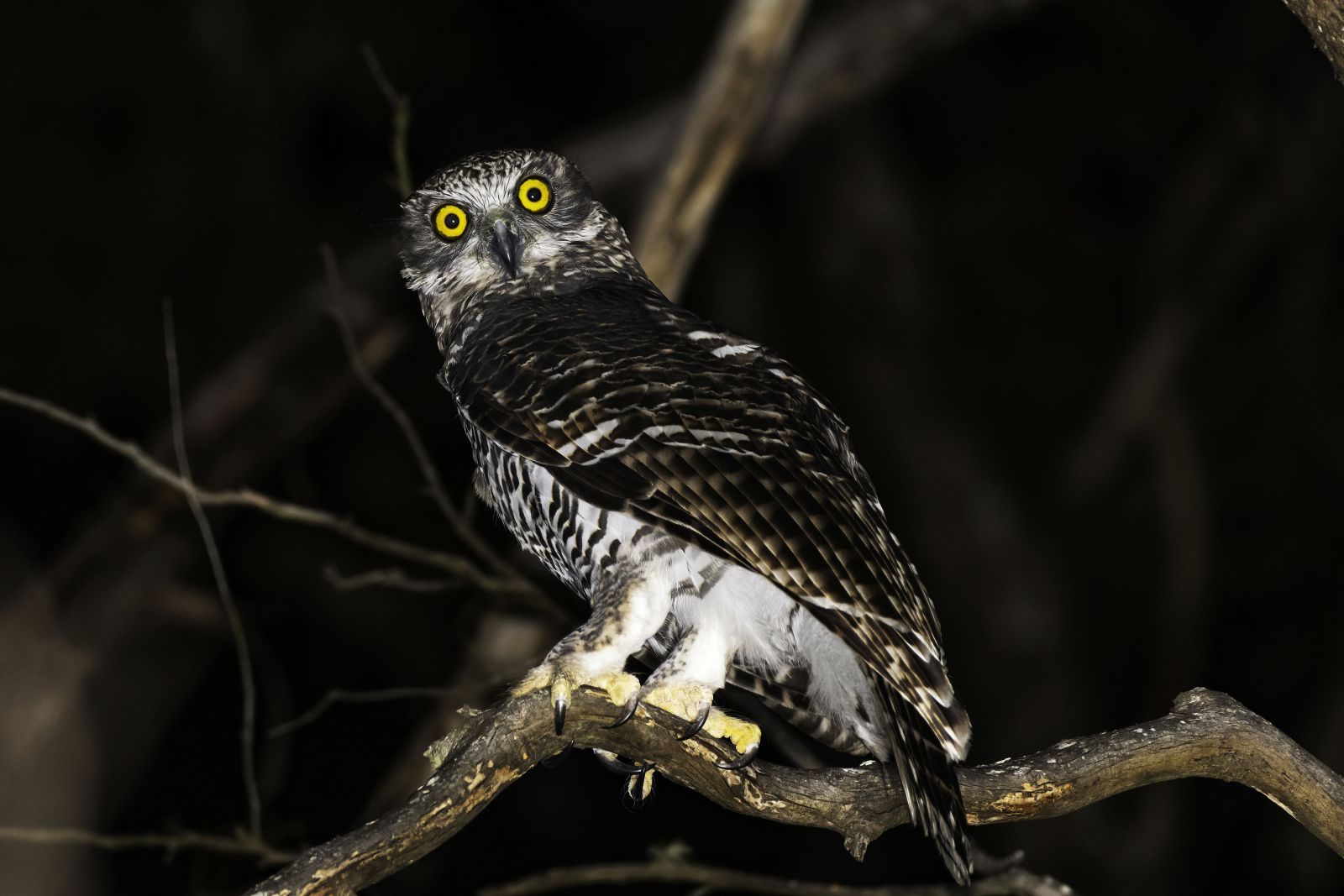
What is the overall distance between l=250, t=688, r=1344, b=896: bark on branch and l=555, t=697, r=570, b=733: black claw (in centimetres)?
1

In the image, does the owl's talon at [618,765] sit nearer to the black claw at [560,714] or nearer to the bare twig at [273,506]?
the black claw at [560,714]

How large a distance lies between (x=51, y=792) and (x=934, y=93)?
27.9 feet

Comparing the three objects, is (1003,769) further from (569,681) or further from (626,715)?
(569,681)

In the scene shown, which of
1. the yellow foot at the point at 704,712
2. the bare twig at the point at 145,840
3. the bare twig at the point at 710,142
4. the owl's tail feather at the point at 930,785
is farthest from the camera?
the bare twig at the point at 710,142

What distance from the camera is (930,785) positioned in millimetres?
2791

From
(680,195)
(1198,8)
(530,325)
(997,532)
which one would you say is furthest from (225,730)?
(1198,8)

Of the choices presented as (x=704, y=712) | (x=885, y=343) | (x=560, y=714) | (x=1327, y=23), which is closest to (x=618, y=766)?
(x=704, y=712)

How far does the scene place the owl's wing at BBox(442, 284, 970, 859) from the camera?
291cm

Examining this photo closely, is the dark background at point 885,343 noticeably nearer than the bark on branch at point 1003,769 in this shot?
No

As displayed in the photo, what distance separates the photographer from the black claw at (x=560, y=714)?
2777mm

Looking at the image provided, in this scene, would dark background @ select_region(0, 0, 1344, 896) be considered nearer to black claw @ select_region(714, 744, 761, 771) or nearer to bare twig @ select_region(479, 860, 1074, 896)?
bare twig @ select_region(479, 860, 1074, 896)

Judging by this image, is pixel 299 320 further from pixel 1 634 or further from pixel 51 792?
pixel 51 792

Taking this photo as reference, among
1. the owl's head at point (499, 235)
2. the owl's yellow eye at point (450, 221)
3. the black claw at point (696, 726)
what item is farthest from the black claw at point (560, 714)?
the owl's yellow eye at point (450, 221)

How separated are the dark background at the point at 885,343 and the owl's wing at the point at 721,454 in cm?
409
